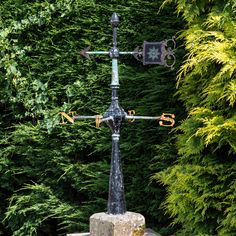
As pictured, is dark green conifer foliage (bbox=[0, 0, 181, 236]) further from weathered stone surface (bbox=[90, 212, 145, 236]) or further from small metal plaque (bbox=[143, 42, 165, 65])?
weathered stone surface (bbox=[90, 212, 145, 236])

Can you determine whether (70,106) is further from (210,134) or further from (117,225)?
(210,134)

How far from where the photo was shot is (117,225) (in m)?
3.43

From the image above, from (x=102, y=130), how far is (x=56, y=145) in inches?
17.8

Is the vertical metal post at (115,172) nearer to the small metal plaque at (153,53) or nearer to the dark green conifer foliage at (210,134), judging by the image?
the small metal plaque at (153,53)

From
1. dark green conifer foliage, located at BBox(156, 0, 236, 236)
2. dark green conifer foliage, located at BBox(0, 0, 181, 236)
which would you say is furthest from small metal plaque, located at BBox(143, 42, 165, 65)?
dark green conifer foliage, located at BBox(0, 0, 181, 236)

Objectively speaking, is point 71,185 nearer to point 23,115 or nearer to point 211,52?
point 23,115

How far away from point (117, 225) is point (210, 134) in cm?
82

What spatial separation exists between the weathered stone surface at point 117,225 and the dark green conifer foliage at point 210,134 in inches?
11.9

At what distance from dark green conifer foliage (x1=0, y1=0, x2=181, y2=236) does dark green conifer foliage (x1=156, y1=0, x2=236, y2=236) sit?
604 millimetres

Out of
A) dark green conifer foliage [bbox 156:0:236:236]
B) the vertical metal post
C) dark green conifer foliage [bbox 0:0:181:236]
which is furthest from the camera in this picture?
dark green conifer foliage [bbox 0:0:181:236]

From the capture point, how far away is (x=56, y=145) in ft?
15.6

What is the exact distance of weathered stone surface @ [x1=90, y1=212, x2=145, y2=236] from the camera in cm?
344

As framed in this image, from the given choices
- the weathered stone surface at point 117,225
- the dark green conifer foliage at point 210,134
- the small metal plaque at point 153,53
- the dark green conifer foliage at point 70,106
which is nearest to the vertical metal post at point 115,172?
the weathered stone surface at point 117,225

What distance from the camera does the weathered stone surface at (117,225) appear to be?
3436 mm
